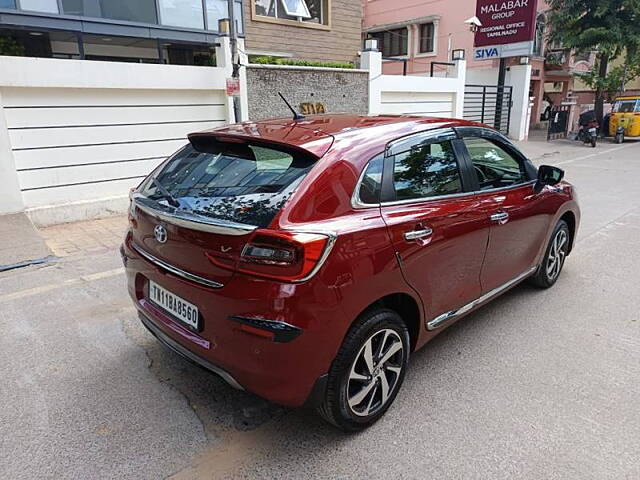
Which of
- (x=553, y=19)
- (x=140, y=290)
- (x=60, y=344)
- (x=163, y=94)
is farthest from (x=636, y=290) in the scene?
(x=553, y=19)

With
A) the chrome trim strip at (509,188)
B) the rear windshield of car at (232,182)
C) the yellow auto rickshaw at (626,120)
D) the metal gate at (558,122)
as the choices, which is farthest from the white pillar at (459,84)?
the rear windshield of car at (232,182)

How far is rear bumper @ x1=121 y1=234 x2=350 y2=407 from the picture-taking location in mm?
2049

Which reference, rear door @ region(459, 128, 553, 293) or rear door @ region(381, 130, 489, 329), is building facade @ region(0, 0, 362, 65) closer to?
rear door @ region(459, 128, 553, 293)

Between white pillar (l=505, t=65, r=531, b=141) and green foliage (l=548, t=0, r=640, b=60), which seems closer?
green foliage (l=548, t=0, r=640, b=60)

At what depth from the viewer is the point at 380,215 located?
7.90 feet

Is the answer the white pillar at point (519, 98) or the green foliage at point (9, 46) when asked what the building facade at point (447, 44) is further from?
the green foliage at point (9, 46)

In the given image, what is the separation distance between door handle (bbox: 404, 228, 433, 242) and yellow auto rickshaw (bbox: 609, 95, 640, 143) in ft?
67.7

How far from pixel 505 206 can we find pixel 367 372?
5.47 ft

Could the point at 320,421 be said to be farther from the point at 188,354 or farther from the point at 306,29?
the point at 306,29

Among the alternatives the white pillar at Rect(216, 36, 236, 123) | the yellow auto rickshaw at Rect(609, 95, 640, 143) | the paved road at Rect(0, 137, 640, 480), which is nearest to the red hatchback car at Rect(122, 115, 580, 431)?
the paved road at Rect(0, 137, 640, 480)

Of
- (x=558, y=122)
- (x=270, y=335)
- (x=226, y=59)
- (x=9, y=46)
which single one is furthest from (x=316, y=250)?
(x=558, y=122)

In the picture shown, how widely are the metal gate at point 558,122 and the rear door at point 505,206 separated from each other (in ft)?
58.5

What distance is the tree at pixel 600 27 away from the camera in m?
17.9

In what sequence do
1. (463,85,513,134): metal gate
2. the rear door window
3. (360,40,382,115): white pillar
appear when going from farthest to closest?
(463,85,513,134): metal gate < (360,40,382,115): white pillar < the rear door window
